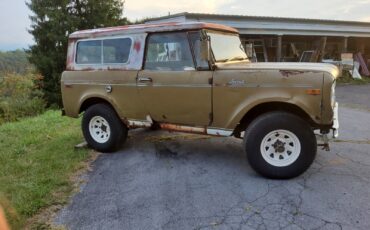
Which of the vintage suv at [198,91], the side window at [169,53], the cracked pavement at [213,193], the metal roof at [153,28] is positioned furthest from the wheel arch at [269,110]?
the metal roof at [153,28]

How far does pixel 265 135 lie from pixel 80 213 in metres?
2.42

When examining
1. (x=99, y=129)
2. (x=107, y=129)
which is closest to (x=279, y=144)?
(x=107, y=129)

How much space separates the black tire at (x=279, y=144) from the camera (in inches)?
176

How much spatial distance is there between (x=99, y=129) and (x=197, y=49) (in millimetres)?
2381

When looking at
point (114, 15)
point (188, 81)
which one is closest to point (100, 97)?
point (188, 81)

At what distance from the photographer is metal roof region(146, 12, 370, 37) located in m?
15.3

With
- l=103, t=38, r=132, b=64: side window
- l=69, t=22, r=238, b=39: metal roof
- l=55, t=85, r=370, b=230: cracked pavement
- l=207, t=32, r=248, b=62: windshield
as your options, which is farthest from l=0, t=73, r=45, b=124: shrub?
l=207, t=32, r=248, b=62: windshield

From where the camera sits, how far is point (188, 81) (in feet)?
16.5

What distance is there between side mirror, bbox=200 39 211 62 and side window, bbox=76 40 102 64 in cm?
201

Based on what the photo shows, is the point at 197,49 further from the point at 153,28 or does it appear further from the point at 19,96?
the point at 19,96

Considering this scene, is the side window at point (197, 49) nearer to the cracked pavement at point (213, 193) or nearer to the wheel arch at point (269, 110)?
the wheel arch at point (269, 110)

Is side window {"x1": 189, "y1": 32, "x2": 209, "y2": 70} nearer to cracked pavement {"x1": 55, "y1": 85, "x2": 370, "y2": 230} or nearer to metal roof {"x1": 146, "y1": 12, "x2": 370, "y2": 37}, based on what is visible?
cracked pavement {"x1": 55, "y1": 85, "x2": 370, "y2": 230}

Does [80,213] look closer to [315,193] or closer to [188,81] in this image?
[188,81]

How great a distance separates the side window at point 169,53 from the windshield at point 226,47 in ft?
1.30
